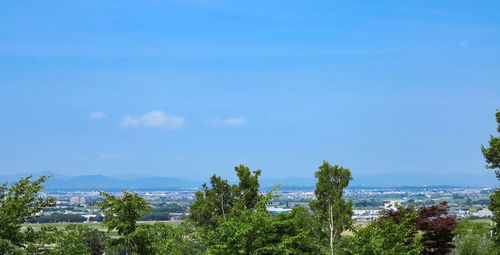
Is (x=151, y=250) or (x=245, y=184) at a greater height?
(x=245, y=184)

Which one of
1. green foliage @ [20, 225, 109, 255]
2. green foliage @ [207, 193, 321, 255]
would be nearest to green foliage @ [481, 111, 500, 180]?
green foliage @ [207, 193, 321, 255]

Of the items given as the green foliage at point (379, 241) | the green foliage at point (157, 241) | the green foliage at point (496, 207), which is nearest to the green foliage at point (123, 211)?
the green foliage at point (157, 241)

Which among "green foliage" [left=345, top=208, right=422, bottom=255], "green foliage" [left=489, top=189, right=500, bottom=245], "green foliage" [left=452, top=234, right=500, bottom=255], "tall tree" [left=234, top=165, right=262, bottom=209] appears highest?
"tall tree" [left=234, top=165, right=262, bottom=209]

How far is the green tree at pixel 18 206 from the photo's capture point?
1950 cm

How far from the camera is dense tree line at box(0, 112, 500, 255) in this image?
66.3 feet

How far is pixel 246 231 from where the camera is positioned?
22016 mm

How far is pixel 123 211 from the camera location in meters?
22.8

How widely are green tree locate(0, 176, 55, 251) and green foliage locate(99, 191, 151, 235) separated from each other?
2.74 m

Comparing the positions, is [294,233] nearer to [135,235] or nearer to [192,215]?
[135,235]

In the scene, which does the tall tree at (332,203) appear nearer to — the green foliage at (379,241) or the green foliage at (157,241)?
the green foliage at (379,241)

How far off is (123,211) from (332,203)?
956 centimetres

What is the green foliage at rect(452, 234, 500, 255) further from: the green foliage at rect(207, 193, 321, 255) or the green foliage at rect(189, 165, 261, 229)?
the green foliage at rect(207, 193, 321, 255)

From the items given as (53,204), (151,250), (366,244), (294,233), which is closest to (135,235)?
(151,250)

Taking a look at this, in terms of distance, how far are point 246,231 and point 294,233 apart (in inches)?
136
